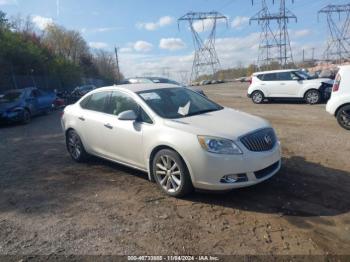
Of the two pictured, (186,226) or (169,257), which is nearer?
(169,257)

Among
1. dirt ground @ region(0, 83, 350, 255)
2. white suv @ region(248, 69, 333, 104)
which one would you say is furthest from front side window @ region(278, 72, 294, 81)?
dirt ground @ region(0, 83, 350, 255)

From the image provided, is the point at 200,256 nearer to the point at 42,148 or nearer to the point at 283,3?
the point at 42,148

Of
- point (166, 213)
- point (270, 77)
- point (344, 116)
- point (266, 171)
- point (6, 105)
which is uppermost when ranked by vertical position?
point (270, 77)

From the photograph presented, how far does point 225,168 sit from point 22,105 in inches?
482

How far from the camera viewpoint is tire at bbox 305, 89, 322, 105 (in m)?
15.1

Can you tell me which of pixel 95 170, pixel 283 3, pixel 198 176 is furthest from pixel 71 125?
pixel 283 3

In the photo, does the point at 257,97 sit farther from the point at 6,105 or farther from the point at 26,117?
the point at 6,105

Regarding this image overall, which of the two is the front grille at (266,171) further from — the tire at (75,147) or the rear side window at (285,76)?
the rear side window at (285,76)

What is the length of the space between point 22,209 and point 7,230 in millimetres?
593

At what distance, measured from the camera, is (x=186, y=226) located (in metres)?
3.95

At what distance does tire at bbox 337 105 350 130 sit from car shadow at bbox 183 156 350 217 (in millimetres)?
3998

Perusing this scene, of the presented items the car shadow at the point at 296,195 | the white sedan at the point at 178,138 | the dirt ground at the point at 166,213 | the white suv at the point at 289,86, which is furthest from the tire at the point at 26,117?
the car shadow at the point at 296,195

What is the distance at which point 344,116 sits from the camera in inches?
352

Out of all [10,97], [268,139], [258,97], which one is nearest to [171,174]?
[268,139]
